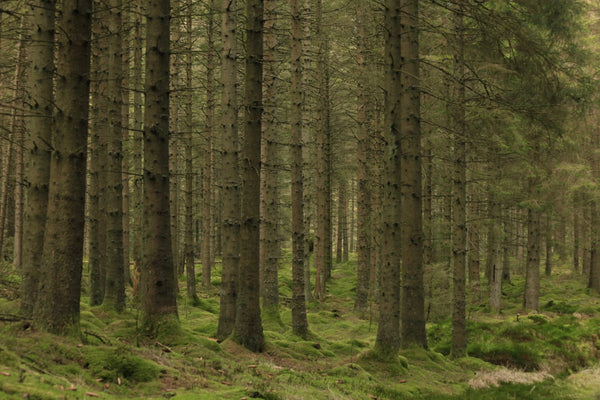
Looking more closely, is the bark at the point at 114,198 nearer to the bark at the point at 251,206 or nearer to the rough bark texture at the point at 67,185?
the bark at the point at 251,206

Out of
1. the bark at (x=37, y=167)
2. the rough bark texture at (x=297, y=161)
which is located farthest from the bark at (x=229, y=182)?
the bark at (x=37, y=167)

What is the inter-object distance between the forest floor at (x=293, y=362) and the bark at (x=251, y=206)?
48 centimetres

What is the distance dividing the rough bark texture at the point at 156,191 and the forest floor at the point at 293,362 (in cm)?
49

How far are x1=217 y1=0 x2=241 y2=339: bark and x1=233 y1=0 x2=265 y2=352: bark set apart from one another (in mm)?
887

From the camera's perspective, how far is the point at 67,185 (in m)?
6.34

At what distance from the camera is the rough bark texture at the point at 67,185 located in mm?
6266

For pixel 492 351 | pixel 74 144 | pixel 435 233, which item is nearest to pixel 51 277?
pixel 74 144

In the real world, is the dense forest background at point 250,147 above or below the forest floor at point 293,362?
above

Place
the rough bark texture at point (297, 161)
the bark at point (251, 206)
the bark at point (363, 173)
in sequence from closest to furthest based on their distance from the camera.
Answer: the bark at point (251, 206) → the rough bark texture at point (297, 161) → the bark at point (363, 173)

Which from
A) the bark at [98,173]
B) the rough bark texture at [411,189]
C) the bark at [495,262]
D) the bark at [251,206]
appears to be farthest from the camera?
the bark at [495,262]

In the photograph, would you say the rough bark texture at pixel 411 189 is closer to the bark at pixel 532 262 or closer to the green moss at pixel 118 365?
the green moss at pixel 118 365

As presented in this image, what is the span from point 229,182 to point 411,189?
441cm

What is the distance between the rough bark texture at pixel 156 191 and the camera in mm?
8086

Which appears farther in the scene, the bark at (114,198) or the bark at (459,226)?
the bark at (459,226)
